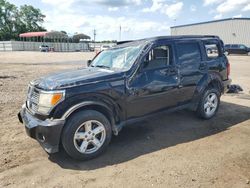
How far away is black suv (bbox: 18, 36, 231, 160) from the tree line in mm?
87356

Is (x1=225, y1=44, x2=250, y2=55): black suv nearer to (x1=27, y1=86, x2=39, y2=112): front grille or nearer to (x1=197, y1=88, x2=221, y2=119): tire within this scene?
(x1=197, y1=88, x2=221, y2=119): tire

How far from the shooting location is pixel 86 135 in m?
4.45

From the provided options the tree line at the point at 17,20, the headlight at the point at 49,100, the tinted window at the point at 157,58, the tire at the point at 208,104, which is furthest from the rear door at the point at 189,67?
the tree line at the point at 17,20

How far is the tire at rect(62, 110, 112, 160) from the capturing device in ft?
14.0

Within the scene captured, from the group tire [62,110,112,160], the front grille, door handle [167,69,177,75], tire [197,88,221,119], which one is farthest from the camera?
tire [197,88,221,119]

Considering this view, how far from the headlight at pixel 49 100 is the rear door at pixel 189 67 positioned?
2580mm

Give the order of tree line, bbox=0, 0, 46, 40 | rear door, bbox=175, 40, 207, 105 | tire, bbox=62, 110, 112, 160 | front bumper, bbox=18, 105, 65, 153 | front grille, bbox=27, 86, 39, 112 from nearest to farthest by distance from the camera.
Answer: front bumper, bbox=18, 105, 65, 153
tire, bbox=62, 110, 112, 160
front grille, bbox=27, 86, 39, 112
rear door, bbox=175, 40, 207, 105
tree line, bbox=0, 0, 46, 40

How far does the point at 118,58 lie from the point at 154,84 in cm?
92

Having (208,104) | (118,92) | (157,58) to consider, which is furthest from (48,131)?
(208,104)

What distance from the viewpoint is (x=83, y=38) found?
7850 cm

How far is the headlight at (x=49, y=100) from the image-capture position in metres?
4.21

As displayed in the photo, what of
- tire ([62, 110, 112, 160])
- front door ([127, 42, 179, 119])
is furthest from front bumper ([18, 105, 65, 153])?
front door ([127, 42, 179, 119])

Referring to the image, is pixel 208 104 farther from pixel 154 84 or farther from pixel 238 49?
pixel 238 49

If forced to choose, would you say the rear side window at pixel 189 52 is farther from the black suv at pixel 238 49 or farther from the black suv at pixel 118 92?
the black suv at pixel 238 49
